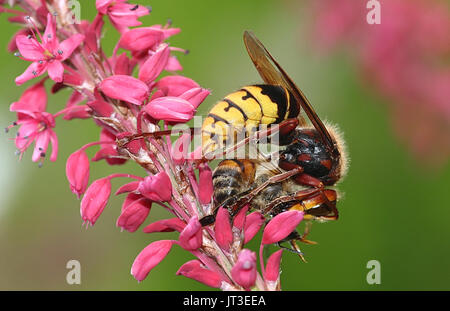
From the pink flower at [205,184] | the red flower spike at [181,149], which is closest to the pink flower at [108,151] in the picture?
the red flower spike at [181,149]

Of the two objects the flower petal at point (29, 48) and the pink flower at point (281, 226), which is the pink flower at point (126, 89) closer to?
the flower petal at point (29, 48)

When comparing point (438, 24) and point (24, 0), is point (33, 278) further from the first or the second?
point (438, 24)

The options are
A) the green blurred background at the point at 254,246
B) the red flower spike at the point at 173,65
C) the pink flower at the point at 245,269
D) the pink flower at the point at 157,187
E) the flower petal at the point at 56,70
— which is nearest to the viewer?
the pink flower at the point at 245,269

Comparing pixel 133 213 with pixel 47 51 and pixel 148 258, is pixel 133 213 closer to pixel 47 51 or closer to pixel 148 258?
pixel 148 258

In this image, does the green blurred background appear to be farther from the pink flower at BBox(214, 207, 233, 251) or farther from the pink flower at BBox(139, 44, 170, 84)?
the pink flower at BBox(139, 44, 170, 84)

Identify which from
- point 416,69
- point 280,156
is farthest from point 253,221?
point 416,69

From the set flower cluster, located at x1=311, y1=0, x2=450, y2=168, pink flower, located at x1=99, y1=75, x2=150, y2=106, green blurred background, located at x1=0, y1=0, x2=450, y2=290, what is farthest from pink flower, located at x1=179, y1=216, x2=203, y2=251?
flower cluster, located at x1=311, y1=0, x2=450, y2=168
